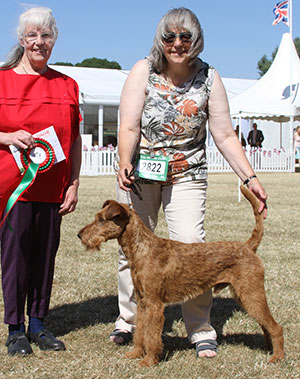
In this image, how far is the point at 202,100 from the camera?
3.33 metres

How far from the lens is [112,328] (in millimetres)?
3867

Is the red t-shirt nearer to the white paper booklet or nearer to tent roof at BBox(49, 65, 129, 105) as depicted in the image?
the white paper booklet

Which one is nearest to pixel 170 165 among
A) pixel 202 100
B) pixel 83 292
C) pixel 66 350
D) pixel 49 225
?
pixel 202 100

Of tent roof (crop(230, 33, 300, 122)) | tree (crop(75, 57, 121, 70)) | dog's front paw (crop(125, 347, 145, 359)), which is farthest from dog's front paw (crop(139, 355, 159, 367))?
tree (crop(75, 57, 121, 70))

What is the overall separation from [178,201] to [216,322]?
1.26 m

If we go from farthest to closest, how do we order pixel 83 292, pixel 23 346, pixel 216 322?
pixel 83 292, pixel 216 322, pixel 23 346

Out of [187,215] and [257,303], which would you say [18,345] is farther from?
[257,303]

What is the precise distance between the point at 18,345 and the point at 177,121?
183 centimetres

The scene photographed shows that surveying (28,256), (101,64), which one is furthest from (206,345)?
(101,64)

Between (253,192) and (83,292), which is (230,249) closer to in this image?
(253,192)

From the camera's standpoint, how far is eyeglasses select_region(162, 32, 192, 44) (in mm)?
3162

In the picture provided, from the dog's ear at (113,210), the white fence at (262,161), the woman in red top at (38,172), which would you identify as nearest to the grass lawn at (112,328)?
the woman in red top at (38,172)

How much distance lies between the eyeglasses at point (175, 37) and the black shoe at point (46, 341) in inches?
84.6

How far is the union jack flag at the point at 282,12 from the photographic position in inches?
894
